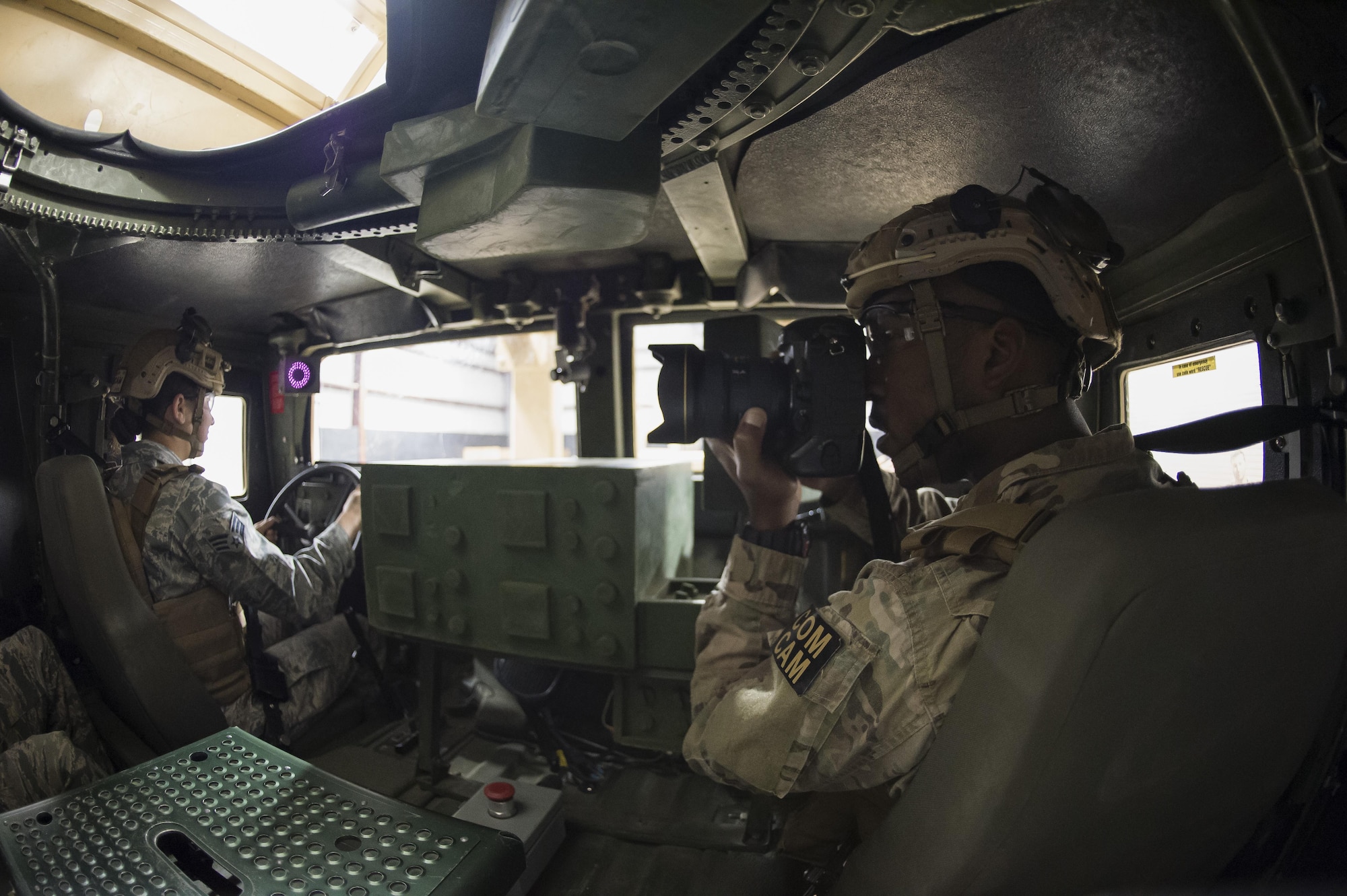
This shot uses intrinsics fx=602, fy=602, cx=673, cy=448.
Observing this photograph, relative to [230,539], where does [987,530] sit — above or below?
above

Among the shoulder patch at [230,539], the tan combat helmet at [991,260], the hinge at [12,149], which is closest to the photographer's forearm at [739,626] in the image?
the tan combat helmet at [991,260]

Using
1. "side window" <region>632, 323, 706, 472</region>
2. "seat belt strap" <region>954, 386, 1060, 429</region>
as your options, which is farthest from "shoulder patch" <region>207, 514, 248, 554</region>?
"seat belt strap" <region>954, 386, 1060, 429</region>

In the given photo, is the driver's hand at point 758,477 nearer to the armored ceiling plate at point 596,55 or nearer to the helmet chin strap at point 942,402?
the helmet chin strap at point 942,402

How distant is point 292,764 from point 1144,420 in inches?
96.6

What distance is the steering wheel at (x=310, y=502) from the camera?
9.25 ft

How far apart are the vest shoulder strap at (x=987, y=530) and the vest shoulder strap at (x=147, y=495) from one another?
2542 mm

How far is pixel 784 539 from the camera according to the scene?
1.16 meters

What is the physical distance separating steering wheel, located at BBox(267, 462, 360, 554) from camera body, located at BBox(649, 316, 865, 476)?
2.04 m

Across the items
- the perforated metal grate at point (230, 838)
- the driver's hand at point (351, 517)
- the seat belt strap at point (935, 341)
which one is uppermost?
the seat belt strap at point (935, 341)

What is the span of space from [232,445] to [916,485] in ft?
12.3

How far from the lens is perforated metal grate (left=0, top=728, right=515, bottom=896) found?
886mm

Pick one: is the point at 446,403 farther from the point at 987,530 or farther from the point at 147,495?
the point at 987,530

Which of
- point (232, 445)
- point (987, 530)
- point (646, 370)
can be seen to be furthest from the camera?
point (232, 445)

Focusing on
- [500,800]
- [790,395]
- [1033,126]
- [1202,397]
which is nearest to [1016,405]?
[790,395]
